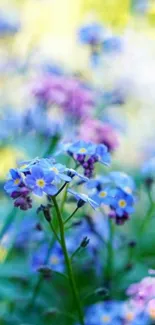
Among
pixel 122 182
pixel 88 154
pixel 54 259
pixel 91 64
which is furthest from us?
pixel 91 64

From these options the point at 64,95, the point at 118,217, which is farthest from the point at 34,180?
the point at 64,95

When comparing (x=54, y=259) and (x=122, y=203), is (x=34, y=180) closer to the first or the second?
(x=122, y=203)

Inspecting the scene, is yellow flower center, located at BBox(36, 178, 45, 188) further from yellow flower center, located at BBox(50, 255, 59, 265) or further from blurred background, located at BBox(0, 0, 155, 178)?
blurred background, located at BBox(0, 0, 155, 178)

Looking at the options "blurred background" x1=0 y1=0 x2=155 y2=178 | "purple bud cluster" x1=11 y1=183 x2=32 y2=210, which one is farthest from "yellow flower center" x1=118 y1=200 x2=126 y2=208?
"blurred background" x1=0 y1=0 x2=155 y2=178

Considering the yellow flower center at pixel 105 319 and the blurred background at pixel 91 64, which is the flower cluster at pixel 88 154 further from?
the blurred background at pixel 91 64

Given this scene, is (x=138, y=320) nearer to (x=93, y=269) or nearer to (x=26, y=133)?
(x=93, y=269)

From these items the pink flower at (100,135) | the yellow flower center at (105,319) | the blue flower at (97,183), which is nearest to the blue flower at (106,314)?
the yellow flower center at (105,319)
